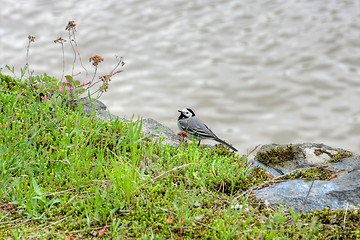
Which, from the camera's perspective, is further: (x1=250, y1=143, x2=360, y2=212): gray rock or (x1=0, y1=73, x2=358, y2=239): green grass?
(x1=250, y1=143, x2=360, y2=212): gray rock

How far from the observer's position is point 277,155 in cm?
577

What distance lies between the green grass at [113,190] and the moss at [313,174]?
42 centimetres

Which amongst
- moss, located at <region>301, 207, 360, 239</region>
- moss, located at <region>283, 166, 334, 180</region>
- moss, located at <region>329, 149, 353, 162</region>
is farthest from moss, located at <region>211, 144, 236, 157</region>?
moss, located at <region>301, 207, 360, 239</region>

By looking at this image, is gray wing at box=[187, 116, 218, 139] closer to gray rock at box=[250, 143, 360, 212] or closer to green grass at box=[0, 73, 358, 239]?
green grass at box=[0, 73, 358, 239]

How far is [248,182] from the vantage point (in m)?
4.74

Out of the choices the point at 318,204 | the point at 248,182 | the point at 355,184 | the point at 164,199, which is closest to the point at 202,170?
the point at 248,182

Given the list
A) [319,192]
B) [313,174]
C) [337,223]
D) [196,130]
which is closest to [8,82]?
[196,130]

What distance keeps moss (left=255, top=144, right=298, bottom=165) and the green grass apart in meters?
0.50

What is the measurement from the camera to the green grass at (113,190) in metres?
3.78

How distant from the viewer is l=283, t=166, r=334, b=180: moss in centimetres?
481

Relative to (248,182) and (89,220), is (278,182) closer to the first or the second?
(248,182)

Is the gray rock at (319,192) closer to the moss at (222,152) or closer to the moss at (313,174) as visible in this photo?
the moss at (313,174)

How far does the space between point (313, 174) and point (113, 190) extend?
229cm

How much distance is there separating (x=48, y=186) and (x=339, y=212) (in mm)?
2876
